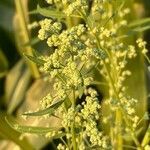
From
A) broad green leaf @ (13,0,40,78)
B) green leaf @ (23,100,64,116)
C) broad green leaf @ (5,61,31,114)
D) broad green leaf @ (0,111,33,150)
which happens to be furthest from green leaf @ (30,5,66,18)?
broad green leaf @ (5,61,31,114)

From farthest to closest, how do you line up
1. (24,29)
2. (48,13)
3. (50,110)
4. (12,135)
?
(24,29) < (12,135) < (48,13) < (50,110)

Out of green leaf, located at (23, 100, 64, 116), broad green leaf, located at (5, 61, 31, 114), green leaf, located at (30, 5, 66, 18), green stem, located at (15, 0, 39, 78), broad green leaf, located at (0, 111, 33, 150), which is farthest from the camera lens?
broad green leaf, located at (5, 61, 31, 114)

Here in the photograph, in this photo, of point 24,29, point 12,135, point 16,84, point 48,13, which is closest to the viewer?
point 48,13

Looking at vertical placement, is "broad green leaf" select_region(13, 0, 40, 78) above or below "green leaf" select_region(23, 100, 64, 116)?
below

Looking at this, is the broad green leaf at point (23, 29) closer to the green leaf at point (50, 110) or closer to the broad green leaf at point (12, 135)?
the broad green leaf at point (12, 135)

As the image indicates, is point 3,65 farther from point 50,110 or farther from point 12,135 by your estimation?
point 50,110

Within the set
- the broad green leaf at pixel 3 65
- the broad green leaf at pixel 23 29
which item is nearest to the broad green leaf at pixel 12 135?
the broad green leaf at pixel 23 29

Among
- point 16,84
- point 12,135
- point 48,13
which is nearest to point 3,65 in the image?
point 16,84

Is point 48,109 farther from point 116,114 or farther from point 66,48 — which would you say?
point 116,114

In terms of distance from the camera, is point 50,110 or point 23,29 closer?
point 50,110

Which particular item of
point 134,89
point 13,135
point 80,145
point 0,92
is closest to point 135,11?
point 134,89

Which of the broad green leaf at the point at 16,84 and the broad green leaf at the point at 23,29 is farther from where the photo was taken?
the broad green leaf at the point at 16,84

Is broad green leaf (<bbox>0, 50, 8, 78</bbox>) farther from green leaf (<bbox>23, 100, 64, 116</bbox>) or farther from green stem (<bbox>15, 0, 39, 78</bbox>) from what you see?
green leaf (<bbox>23, 100, 64, 116</bbox>)
